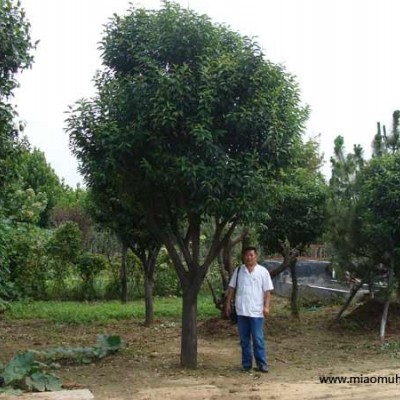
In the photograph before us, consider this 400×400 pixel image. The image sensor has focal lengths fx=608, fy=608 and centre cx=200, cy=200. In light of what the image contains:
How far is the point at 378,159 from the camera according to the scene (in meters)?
10.3

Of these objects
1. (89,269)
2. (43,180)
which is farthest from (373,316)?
(43,180)

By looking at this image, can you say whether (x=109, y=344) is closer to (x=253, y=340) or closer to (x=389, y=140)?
(x=253, y=340)

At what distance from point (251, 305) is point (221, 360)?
4.13ft

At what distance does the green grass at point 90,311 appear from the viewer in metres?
13.1

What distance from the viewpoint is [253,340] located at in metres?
7.66

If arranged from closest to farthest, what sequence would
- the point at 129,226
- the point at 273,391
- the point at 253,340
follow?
the point at 273,391 → the point at 253,340 → the point at 129,226

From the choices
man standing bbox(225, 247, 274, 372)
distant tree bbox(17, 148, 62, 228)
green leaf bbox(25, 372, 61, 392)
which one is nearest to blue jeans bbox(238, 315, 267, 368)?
man standing bbox(225, 247, 274, 372)

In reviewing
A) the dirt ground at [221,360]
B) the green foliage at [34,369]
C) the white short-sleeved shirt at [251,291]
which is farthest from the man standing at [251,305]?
the green foliage at [34,369]

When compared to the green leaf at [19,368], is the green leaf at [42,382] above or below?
below

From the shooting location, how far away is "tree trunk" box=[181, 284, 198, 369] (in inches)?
307

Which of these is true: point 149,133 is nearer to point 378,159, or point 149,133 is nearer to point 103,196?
point 103,196

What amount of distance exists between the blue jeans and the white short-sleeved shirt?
0.34ft

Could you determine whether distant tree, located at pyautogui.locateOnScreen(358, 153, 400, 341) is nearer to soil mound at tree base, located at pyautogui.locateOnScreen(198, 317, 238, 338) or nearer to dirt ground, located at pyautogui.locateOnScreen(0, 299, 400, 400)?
dirt ground, located at pyautogui.locateOnScreen(0, 299, 400, 400)

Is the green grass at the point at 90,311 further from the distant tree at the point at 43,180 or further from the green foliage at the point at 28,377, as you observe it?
the distant tree at the point at 43,180
